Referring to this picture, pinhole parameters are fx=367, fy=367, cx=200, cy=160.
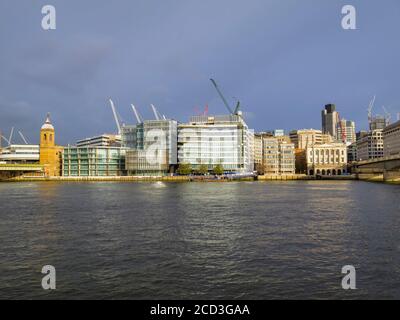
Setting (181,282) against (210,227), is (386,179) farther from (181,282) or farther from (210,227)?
(181,282)

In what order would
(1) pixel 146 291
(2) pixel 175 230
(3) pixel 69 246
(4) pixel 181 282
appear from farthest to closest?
1. (2) pixel 175 230
2. (3) pixel 69 246
3. (4) pixel 181 282
4. (1) pixel 146 291

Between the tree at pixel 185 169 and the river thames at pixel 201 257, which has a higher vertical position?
the tree at pixel 185 169

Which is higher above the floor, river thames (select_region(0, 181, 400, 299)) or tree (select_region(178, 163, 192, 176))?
tree (select_region(178, 163, 192, 176))

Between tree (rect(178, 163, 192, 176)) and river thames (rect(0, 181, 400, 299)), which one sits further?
tree (rect(178, 163, 192, 176))

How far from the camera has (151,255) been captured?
25453 millimetres

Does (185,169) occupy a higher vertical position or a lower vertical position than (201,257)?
higher

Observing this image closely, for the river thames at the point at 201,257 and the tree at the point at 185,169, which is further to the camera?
the tree at the point at 185,169

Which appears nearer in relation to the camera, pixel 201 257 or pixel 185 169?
pixel 201 257
